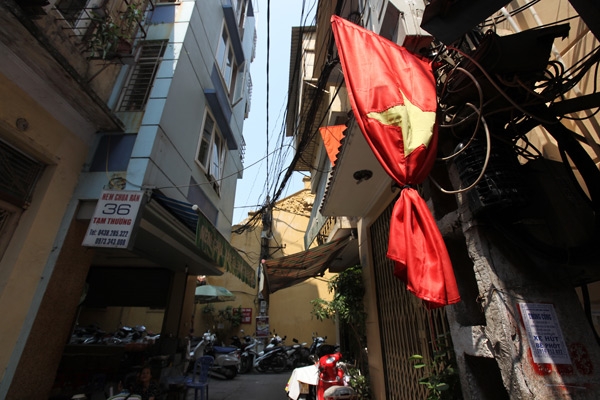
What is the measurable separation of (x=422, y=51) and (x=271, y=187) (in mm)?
5640

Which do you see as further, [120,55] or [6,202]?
[120,55]

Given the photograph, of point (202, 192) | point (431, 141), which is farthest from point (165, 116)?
point (431, 141)

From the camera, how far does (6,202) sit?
3.25 metres

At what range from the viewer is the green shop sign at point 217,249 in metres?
4.60

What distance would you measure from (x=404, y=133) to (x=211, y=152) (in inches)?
246

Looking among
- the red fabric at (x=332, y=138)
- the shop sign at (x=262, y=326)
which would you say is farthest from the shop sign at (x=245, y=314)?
the red fabric at (x=332, y=138)

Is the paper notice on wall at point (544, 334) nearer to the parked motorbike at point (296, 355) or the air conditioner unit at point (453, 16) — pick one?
the air conditioner unit at point (453, 16)

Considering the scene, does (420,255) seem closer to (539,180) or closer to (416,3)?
(539,180)

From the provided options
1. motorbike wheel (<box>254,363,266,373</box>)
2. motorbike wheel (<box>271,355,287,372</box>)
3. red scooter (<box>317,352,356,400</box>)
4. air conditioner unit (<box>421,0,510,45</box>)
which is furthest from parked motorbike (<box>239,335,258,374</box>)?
air conditioner unit (<box>421,0,510,45</box>)

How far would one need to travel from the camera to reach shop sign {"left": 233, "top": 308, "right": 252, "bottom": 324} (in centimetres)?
1352

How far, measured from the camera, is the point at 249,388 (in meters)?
7.18

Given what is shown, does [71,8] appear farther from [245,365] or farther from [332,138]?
[245,365]

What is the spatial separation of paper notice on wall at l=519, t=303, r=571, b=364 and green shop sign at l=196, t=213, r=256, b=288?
4058 mm

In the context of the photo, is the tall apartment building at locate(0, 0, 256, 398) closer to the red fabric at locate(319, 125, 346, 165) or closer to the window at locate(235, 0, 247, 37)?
the red fabric at locate(319, 125, 346, 165)
